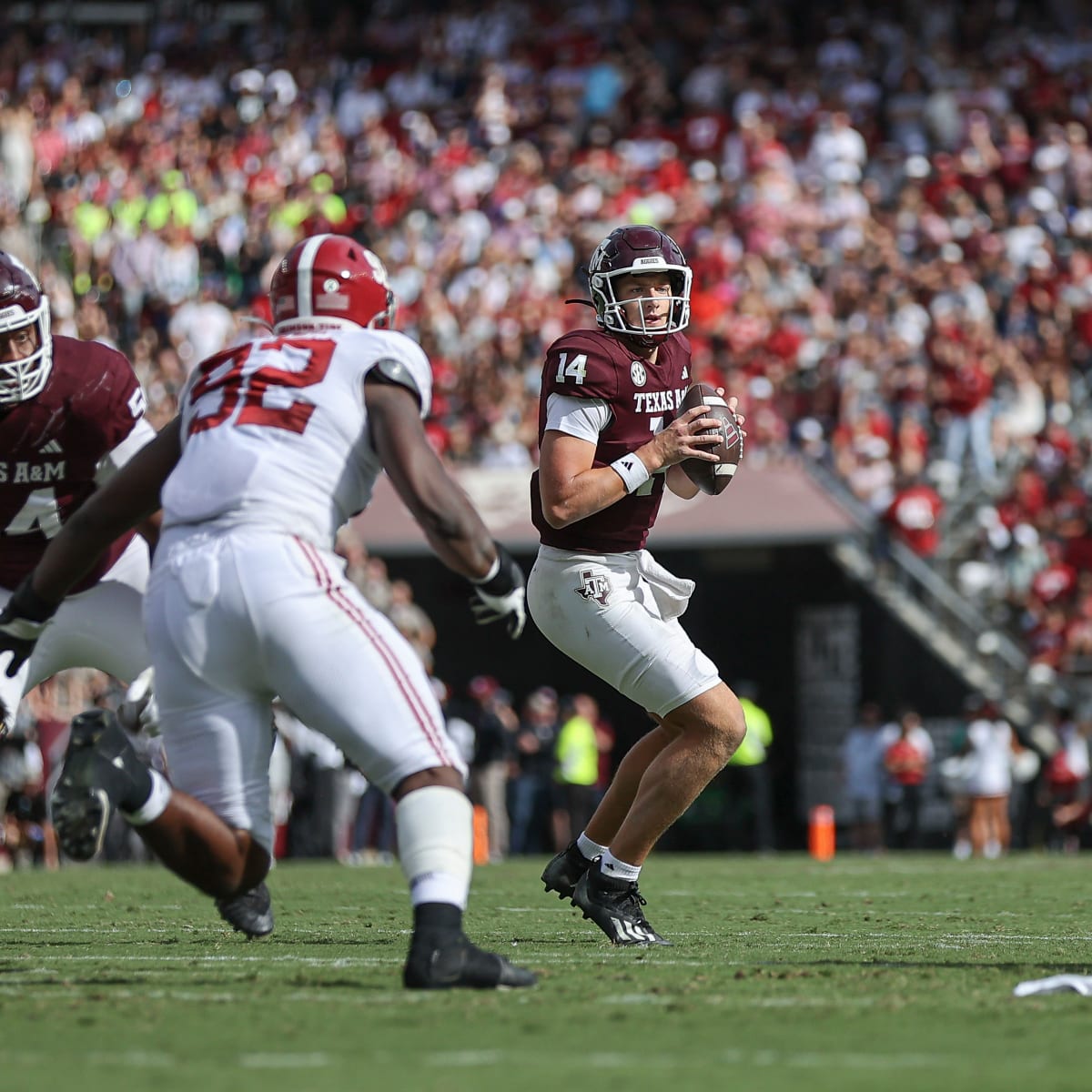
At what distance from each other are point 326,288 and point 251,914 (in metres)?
1.92

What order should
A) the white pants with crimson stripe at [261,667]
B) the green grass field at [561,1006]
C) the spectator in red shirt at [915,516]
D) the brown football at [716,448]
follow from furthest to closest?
the spectator in red shirt at [915,516], the brown football at [716,448], the white pants with crimson stripe at [261,667], the green grass field at [561,1006]

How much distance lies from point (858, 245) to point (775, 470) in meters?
3.12

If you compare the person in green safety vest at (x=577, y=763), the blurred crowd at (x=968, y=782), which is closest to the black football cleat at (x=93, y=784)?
the person in green safety vest at (x=577, y=763)

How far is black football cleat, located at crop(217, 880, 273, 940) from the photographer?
5.85m

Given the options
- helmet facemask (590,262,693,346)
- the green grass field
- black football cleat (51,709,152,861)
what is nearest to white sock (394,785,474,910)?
the green grass field

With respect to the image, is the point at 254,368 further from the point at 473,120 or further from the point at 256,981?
the point at 473,120

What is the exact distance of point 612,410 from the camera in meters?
6.66

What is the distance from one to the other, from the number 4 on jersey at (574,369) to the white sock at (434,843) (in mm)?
2097

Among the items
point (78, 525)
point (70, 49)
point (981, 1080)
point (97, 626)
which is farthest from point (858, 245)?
point (981, 1080)

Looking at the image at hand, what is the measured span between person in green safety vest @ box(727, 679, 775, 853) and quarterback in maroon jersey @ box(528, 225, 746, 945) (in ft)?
37.9

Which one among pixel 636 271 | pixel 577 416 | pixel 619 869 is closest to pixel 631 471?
pixel 577 416

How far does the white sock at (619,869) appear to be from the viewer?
6602 mm

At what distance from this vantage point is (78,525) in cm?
529

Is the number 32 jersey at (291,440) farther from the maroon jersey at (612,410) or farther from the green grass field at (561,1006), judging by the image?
the maroon jersey at (612,410)
